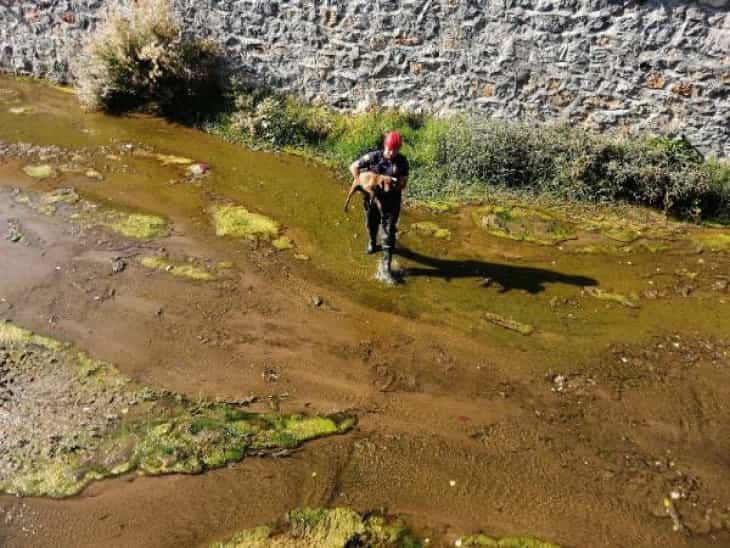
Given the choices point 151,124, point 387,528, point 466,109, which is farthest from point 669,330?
point 151,124

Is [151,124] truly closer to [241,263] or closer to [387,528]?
[241,263]

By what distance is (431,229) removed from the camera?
8.49 meters

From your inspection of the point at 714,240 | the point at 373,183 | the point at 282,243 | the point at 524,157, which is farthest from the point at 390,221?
the point at 714,240

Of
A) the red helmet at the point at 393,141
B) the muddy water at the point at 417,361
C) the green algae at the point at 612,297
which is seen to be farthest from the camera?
the green algae at the point at 612,297

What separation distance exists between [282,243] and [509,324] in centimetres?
306

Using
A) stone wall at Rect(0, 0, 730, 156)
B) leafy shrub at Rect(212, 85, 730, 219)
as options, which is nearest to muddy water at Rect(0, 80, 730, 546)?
leafy shrub at Rect(212, 85, 730, 219)

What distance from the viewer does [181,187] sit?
9.45m

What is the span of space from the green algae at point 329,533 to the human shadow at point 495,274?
3326 mm

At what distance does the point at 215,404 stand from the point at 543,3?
23.2 feet

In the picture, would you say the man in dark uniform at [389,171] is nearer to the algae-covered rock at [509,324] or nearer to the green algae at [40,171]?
the algae-covered rock at [509,324]

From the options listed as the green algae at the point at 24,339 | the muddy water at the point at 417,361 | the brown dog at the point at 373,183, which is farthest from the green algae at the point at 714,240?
the green algae at the point at 24,339

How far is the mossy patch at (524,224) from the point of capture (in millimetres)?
8352

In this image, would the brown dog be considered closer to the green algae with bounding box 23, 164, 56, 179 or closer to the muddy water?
the muddy water

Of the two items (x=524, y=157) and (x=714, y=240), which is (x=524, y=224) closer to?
(x=524, y=157)
